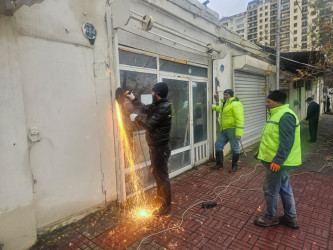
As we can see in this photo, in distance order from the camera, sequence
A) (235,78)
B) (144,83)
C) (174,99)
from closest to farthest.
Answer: (144,83)
(174,99)
(235,78)

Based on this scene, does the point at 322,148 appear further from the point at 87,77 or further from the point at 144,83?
the point at 87,77

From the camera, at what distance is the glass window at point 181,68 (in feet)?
16.7

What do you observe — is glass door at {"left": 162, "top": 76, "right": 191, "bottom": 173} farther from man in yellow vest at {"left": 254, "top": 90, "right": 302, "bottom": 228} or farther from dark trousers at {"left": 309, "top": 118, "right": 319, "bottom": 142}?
dark trousers at {"left": 309, "top": 118, "right": 319, "bottom": 142}

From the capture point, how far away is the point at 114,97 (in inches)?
153

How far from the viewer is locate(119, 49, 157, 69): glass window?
13.5ft

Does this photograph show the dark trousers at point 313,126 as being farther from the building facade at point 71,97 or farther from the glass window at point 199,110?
the building facade at point 71,97

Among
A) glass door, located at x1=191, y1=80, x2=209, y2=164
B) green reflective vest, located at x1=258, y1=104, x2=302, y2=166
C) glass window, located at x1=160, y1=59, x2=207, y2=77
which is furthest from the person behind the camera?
glass door, located at x1=191, y1=80, x2=209, y2=164

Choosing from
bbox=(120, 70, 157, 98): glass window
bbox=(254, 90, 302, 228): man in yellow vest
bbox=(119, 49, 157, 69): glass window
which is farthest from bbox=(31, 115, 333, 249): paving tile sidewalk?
bbox=(119, 49, 157, 69): glass window

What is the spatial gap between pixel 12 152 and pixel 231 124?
16.7 feet

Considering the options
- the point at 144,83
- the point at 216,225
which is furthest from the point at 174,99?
the point at 216,225

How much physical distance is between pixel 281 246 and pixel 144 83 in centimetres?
373

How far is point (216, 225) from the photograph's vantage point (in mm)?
3461

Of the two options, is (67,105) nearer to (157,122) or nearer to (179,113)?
(157,122)

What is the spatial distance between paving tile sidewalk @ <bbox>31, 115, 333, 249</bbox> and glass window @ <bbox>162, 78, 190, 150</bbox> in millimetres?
1235
